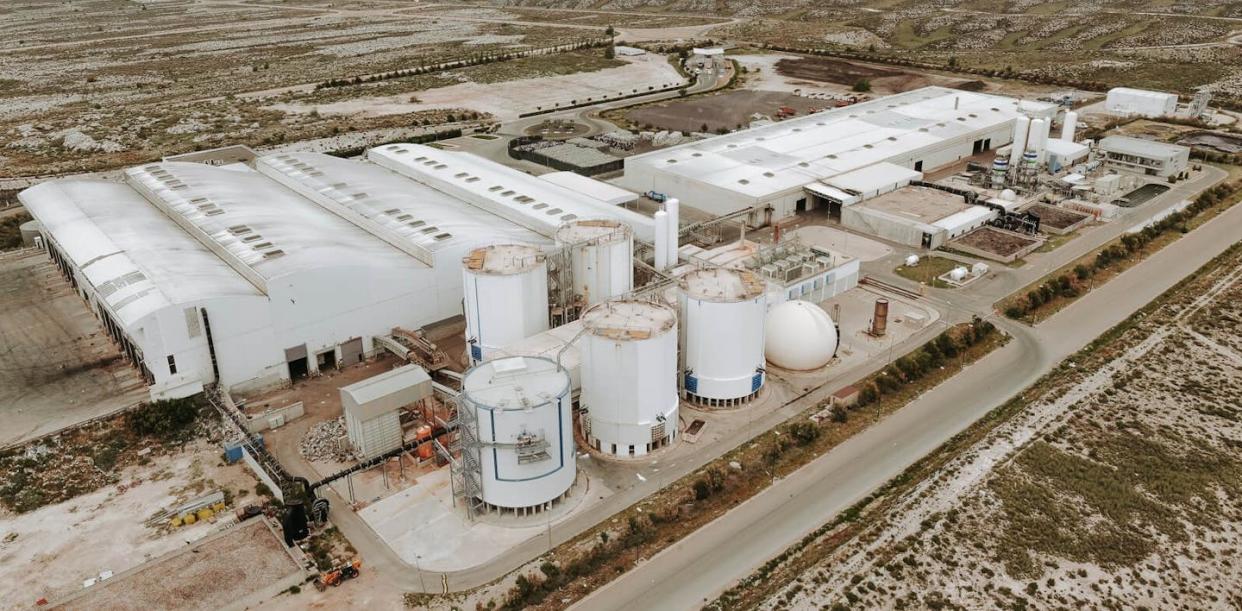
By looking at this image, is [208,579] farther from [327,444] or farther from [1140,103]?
[1140,103]

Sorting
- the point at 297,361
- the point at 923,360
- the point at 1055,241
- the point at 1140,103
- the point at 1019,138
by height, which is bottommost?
the point at 923,360

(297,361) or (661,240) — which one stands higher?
(661,240)

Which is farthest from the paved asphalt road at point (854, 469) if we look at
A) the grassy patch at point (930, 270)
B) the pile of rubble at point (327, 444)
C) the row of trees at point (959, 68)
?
the row of trees at point (959, 68)

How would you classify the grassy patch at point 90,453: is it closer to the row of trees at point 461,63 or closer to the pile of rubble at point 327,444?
the pile of rubble at point 327,444

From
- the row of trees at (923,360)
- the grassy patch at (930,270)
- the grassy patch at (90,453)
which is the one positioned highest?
the grassy patch at (930,270)

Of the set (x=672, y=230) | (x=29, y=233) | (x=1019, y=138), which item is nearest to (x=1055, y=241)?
(x=1019, y=138)

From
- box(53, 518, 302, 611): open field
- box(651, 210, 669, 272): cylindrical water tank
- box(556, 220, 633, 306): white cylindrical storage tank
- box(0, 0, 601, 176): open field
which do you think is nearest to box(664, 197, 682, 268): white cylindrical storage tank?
box(651, 210, 669, 272): cylindrical water tank
